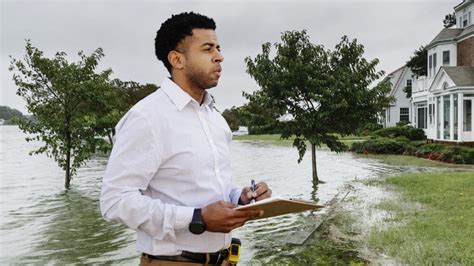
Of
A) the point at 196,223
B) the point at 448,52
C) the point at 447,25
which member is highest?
the point at 447,25

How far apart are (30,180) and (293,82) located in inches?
469

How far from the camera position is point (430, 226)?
26.3ft

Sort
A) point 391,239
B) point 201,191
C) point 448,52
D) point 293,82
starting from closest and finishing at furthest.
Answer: point 201,191 < point 391,239 < point 293,82 < point 448,52

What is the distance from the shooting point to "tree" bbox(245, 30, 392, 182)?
49.3 feet

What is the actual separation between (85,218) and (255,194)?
9.54 meters

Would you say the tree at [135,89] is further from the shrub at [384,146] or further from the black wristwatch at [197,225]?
the black wristwatch at [197,225]

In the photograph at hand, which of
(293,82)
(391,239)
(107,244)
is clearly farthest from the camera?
(293,82)

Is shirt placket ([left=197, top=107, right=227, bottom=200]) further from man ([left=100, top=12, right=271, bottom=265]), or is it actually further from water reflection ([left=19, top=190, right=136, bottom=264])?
water reflection ([left=19, top=190, right=136, bottom=264])

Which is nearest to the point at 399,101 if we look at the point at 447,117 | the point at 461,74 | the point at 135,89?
the point at 447,117

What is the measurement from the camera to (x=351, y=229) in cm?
839

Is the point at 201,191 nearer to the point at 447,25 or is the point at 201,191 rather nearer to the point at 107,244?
the point at 107,244

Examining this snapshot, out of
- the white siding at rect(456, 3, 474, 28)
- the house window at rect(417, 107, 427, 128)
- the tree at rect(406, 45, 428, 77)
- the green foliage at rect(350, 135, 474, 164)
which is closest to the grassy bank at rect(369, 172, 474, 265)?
the green foliage at rect(350, 135, 474, 164)

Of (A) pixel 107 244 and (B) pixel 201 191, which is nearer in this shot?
(B) pixel 201 191

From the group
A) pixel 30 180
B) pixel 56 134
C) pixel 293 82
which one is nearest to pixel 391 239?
pixel 293 82
